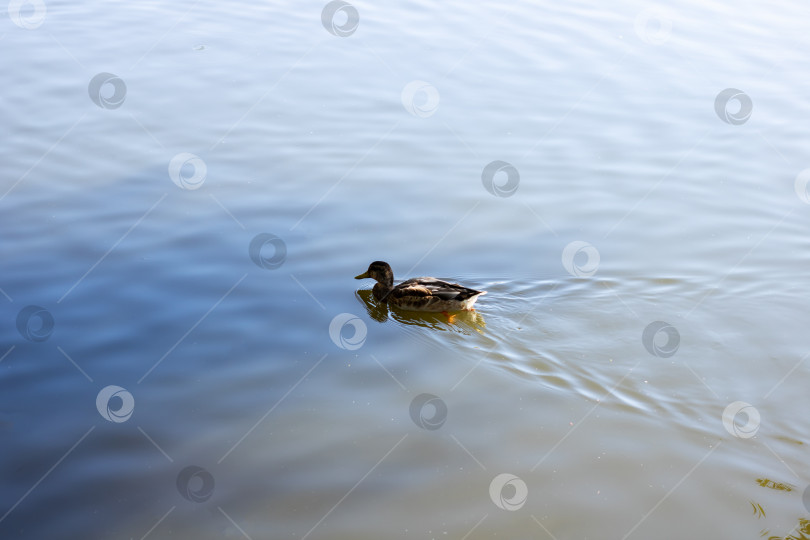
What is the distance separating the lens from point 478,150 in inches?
391

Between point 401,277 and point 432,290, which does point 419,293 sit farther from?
point 401,277

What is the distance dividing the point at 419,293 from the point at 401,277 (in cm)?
72

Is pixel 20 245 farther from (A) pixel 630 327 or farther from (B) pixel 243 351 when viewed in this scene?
(A) pixel 630 327

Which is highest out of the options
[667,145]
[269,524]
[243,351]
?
[667,145]

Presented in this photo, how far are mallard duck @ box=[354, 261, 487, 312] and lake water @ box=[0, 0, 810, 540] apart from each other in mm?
142

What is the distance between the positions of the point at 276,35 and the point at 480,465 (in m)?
10.6

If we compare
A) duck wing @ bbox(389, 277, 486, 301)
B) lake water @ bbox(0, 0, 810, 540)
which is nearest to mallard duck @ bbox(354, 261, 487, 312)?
duck wing @ bbox(389, 277, 486, 301)

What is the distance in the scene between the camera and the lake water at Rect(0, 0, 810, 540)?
4973 millimetres

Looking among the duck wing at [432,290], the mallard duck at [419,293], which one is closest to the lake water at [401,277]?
the mallard duck at [419,293]

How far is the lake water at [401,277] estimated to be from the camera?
4.97m

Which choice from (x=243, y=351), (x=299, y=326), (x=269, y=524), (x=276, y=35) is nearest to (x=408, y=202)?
(x=299, y=326)

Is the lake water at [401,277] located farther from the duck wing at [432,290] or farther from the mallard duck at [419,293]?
the duck wing at [432,290]

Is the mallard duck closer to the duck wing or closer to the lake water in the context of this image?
the duck wing

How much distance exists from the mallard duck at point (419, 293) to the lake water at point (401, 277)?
14cm
